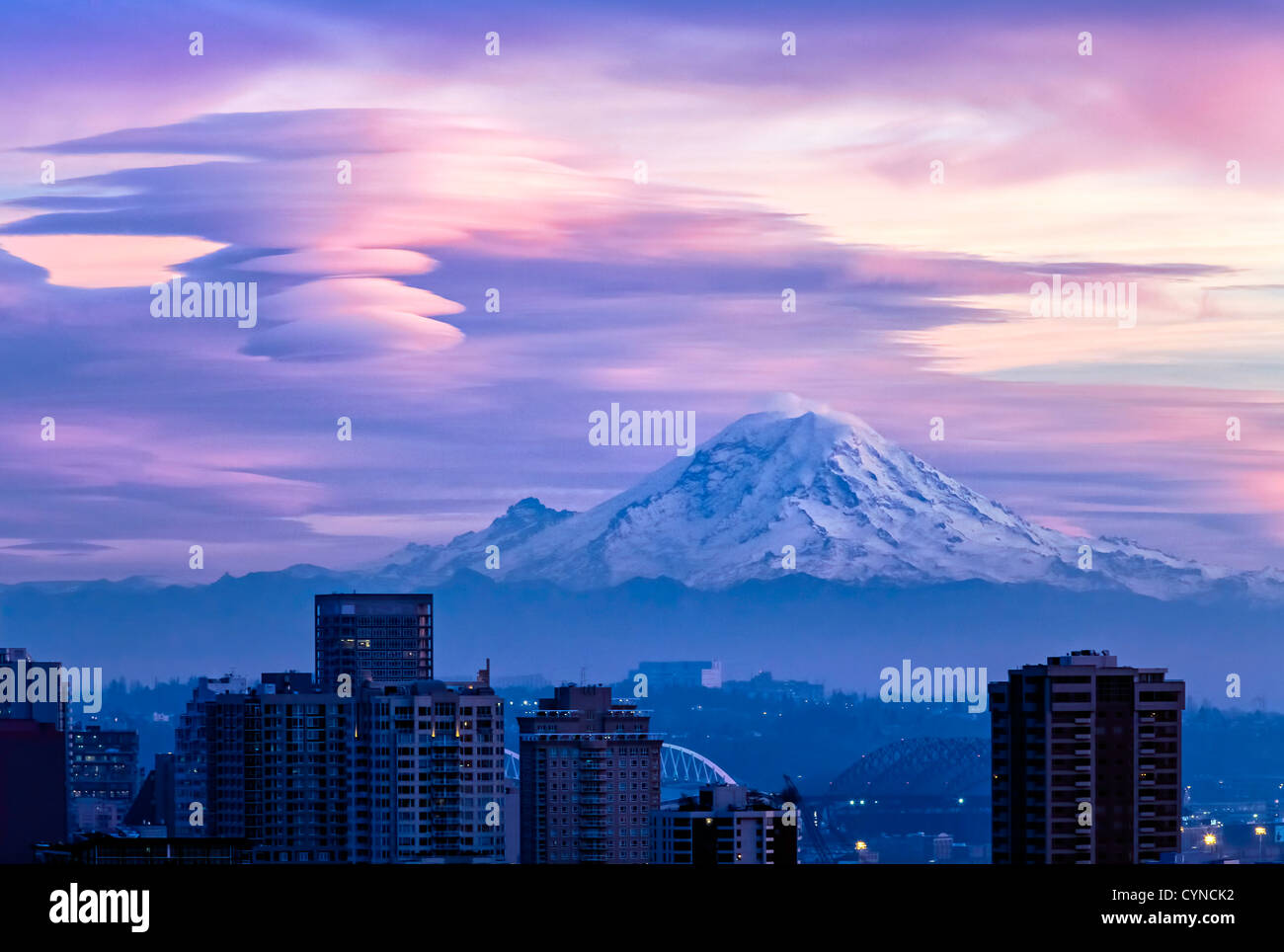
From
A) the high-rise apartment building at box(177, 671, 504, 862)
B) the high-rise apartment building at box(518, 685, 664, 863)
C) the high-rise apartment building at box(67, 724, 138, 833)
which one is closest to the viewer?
the high-rise apartment building at box(177, 671, 504, 862)

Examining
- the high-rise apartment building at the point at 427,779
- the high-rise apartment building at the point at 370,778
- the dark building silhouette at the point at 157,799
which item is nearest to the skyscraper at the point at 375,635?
the dark building silhouette at the point at 157,799

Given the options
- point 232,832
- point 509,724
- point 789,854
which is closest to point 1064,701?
point 789,854

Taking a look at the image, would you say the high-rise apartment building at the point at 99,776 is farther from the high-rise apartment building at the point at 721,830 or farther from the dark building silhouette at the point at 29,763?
the high-rise apartment building at the point at 721,830

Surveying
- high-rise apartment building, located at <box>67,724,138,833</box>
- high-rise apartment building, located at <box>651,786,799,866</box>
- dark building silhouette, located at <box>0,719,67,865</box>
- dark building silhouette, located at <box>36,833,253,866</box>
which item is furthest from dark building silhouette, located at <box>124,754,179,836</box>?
dark building silhouette, located at <box>36,833,253,866</box>

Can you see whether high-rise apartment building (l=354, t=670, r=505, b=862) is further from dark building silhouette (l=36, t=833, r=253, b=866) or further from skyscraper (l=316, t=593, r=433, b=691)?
dark building silhouette (l=36, t=833, r=253, b=866)

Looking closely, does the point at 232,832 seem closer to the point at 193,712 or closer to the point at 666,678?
the point at 193,712

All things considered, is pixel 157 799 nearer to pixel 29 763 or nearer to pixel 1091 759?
pixel 29 763
